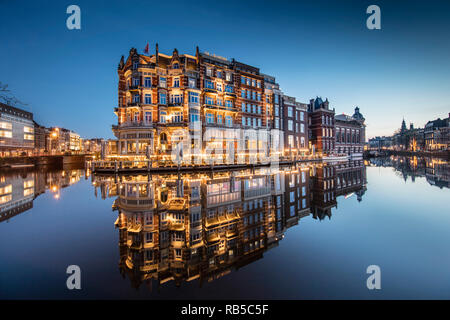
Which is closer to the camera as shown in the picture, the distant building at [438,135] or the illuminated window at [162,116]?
the illuminated window at [162,116]

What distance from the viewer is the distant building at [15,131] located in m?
53.5

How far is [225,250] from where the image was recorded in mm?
5594

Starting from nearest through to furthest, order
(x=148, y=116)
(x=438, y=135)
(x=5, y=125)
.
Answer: (x=148, y=116) < (x=5, y=125) < (x=438, y=135)

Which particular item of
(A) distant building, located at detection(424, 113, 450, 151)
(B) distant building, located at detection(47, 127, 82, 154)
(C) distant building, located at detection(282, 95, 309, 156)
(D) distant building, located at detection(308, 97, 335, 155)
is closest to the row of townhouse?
(C) distant building, located at detection(282, 95, 309, 156)

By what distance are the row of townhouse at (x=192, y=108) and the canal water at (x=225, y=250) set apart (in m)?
20.2

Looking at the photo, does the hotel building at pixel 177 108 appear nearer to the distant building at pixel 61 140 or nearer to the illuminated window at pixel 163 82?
the illuminated window at pixel 163 82

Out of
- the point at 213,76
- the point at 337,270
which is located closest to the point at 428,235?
the point at 337,270

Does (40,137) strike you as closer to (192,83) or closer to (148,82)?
(148,82)

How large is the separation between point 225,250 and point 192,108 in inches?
1237

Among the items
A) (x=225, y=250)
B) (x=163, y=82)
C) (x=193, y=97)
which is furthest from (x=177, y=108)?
(x=225, y=250)

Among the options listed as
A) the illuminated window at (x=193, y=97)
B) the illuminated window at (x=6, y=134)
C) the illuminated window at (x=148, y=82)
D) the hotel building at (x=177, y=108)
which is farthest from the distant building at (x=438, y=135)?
the illuminated window at (x=6, y=134)

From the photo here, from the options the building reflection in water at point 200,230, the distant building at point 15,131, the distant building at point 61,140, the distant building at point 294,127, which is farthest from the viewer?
the distant building at point 61,140

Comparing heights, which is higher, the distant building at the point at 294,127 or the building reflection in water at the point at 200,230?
the distant building at the point at 294,127
